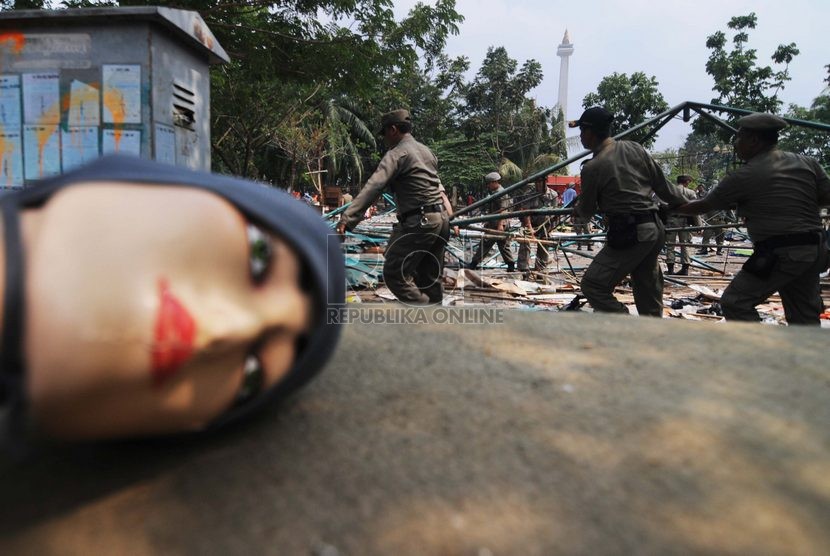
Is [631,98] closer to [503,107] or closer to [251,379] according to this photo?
[503,107]

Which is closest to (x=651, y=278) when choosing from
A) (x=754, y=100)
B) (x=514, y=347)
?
(x=514, y=347)

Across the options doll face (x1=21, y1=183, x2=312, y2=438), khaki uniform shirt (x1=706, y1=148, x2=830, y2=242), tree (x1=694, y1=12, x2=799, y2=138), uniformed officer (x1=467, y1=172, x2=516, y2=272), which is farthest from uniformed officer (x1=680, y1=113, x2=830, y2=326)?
tree (x1=694, y1=12, x2=799, y2=138)

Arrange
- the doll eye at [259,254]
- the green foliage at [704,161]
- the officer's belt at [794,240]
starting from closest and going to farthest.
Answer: the doll eye at [259,254] < the officer's belt at [794,240] < the green foliage at [704,161]

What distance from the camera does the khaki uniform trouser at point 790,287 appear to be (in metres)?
3.31

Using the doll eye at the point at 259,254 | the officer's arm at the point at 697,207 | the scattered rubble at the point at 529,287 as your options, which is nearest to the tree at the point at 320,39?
the scattered rubble at the point at 529,287

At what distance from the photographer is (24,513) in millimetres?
824

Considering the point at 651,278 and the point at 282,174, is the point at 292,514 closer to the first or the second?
the point at 651,278

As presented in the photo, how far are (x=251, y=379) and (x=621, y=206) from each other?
3388 mm

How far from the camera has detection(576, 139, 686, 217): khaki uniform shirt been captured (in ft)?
12.3

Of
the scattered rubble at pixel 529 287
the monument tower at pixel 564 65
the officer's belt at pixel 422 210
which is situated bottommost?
the scattered rubble at pixel 529 287

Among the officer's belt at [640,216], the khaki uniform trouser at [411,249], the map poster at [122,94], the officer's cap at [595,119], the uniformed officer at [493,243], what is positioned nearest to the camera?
the map poster at [122,94]

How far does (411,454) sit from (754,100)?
1112 inches

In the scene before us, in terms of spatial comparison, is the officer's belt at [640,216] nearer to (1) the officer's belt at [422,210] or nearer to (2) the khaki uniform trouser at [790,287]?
(2) the khaki uniform trouser at [790,287]

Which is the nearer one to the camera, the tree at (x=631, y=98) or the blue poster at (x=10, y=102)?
the blue poster at (x=10, y=102)
